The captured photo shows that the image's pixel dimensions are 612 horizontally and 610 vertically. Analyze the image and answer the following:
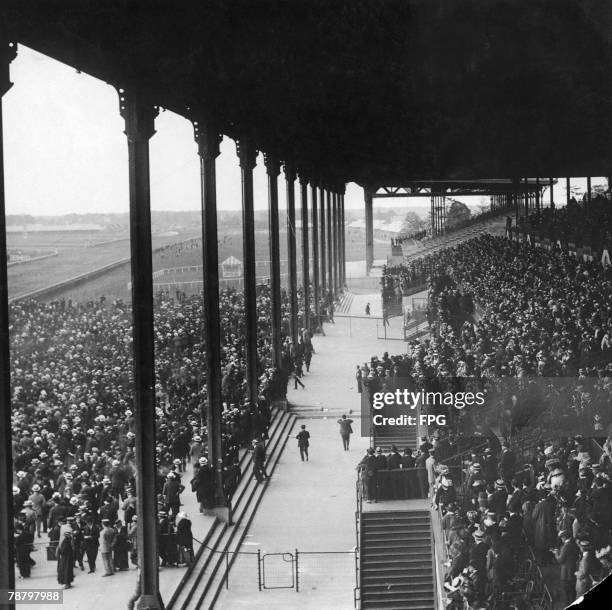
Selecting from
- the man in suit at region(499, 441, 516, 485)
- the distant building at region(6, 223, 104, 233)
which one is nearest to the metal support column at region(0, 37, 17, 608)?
the distant building at region(6, 223, 104, 233)

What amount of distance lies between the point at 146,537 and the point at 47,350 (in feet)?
34.9

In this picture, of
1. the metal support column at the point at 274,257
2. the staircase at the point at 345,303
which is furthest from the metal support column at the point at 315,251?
the staircase at the point at 345,303

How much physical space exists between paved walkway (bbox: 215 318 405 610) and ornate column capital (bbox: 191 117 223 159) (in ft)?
16.4

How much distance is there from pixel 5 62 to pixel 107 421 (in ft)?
35.5

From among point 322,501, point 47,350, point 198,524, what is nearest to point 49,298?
point 47,350

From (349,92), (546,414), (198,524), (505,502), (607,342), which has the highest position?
(349,92)

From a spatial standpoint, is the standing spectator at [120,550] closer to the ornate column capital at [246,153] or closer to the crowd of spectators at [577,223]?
the crowd of spectators at [577,223]

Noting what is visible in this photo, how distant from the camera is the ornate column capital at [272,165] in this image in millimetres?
29062

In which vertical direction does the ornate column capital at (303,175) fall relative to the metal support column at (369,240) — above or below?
above

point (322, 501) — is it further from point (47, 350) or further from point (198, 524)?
point (47, 350)

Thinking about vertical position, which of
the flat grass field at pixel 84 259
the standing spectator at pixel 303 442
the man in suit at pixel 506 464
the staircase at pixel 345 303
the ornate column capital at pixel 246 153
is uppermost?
the ornate column capital at pixel 246 153

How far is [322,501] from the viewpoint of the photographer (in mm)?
17219

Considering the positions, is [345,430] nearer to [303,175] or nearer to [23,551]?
[23,551]

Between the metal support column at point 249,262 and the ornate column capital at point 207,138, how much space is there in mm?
4207
